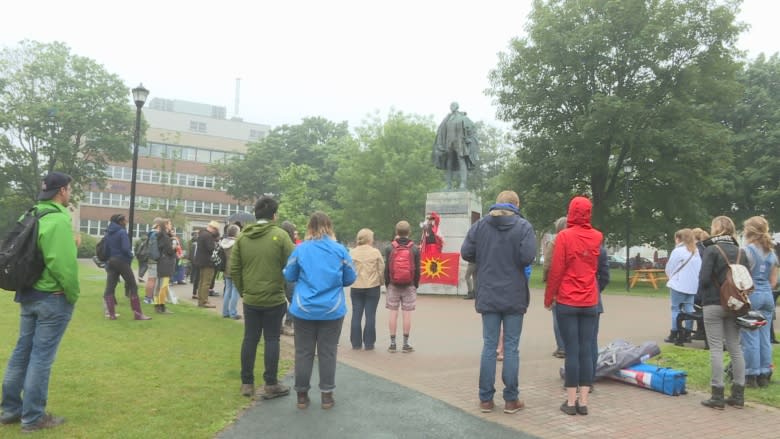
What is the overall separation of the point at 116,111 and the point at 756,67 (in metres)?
42.1

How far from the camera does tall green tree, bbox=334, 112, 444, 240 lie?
44375 mm

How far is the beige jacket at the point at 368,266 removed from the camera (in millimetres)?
8234

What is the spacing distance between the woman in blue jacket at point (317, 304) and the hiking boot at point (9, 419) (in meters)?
2.20

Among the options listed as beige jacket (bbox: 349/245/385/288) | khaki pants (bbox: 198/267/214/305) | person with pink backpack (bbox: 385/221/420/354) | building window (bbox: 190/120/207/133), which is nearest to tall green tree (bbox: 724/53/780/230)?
person with pink backpack (bbox: 385/221/420/354)

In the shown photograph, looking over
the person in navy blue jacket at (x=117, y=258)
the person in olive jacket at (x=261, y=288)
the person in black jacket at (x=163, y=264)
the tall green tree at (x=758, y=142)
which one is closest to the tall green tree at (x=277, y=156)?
the tall green tree at (x=758, y=142)

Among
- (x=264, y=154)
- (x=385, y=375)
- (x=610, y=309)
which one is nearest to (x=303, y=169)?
(x=264, y=154)

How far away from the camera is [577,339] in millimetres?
5418

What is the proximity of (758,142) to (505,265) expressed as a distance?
31.0m

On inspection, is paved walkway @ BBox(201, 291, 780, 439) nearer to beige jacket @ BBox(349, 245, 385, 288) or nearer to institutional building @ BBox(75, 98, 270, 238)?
beige jacket @ BBox(349, 245, 385, 288)

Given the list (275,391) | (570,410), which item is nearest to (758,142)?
(570,410)

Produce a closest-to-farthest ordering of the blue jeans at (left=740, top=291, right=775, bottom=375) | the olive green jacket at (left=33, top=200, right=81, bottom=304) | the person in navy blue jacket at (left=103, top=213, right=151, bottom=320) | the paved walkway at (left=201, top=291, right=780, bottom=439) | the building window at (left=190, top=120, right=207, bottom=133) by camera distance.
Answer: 1. the olive green jacket at (left=33, top=200, right=81, bottom=304)
2. the paved walkway at (left=201, top=291, right=780, bottom=439)
3. the blue jeans at (left=740, top=291, right=775, bottom=375)
4. the person in navy blue jacket at (left=103, top=213, right=151, bottom=320)
5. the building window at (left=190, top=120, right=207, bottom=133)

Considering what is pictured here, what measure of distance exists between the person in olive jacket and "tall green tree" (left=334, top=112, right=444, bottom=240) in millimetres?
37608

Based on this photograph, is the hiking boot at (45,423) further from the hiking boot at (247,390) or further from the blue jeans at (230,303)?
the blue jeans at (230,303)

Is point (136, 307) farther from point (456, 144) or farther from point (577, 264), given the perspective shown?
point (456, 144)
